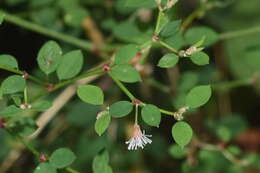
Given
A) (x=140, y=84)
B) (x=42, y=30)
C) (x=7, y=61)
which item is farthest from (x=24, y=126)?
(x=140, y=84)

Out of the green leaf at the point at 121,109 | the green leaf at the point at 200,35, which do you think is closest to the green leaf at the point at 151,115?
the green leaf at the point at 121,109

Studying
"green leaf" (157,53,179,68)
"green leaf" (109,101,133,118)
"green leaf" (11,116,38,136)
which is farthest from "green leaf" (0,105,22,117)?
"green leaf" (157,53,179,68)

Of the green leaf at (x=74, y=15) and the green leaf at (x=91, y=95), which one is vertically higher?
the green leaf at (x=74, y=15)

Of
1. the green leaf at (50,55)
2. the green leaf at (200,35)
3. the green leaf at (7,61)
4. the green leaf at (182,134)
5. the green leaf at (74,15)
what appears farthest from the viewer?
the green leaf at (74,15)

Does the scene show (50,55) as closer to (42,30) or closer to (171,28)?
(171,28)

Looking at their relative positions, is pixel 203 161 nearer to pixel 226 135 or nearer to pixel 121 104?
pixel 226 135

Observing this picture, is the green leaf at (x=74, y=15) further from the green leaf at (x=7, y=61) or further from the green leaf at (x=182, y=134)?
the green leaf at (x=182, y=134)

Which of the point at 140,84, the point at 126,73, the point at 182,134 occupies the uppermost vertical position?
the point at 140,84
